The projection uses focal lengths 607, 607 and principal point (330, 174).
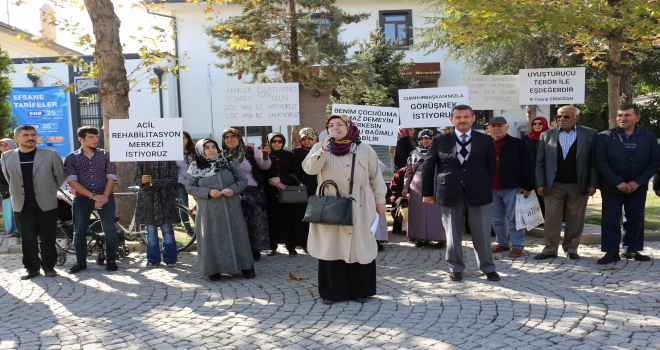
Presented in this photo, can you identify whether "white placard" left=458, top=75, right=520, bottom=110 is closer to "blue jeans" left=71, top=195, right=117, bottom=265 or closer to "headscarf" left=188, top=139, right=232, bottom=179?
"headscarf" left=188, top=139, right=232, bottom=179

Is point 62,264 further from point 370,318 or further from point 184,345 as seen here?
point 370,318

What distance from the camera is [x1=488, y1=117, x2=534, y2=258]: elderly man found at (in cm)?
781

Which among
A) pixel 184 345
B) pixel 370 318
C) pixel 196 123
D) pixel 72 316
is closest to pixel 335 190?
pixel 370 318

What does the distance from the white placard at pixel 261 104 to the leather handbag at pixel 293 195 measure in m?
1.30

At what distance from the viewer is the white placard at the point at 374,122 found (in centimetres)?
890

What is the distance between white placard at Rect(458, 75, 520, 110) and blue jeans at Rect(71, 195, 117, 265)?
557 cm

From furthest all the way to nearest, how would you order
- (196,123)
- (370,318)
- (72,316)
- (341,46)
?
(196,123), (341,46), (72,316), (370,318)

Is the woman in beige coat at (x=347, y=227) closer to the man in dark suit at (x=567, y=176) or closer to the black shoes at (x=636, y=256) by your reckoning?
the man in dark suit at (x=567, y=176)

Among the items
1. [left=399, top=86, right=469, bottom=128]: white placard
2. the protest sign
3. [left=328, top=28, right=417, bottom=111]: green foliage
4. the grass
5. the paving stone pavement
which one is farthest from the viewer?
the protest sign

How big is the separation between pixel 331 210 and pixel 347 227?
0.27 metres

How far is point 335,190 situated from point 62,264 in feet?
15.0

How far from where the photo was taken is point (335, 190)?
5.94 meters

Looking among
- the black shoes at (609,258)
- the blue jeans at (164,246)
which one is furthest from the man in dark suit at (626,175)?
the blue jeans at (164,246)

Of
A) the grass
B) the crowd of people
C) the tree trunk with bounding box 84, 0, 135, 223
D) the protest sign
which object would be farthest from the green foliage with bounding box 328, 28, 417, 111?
the crowd of people
